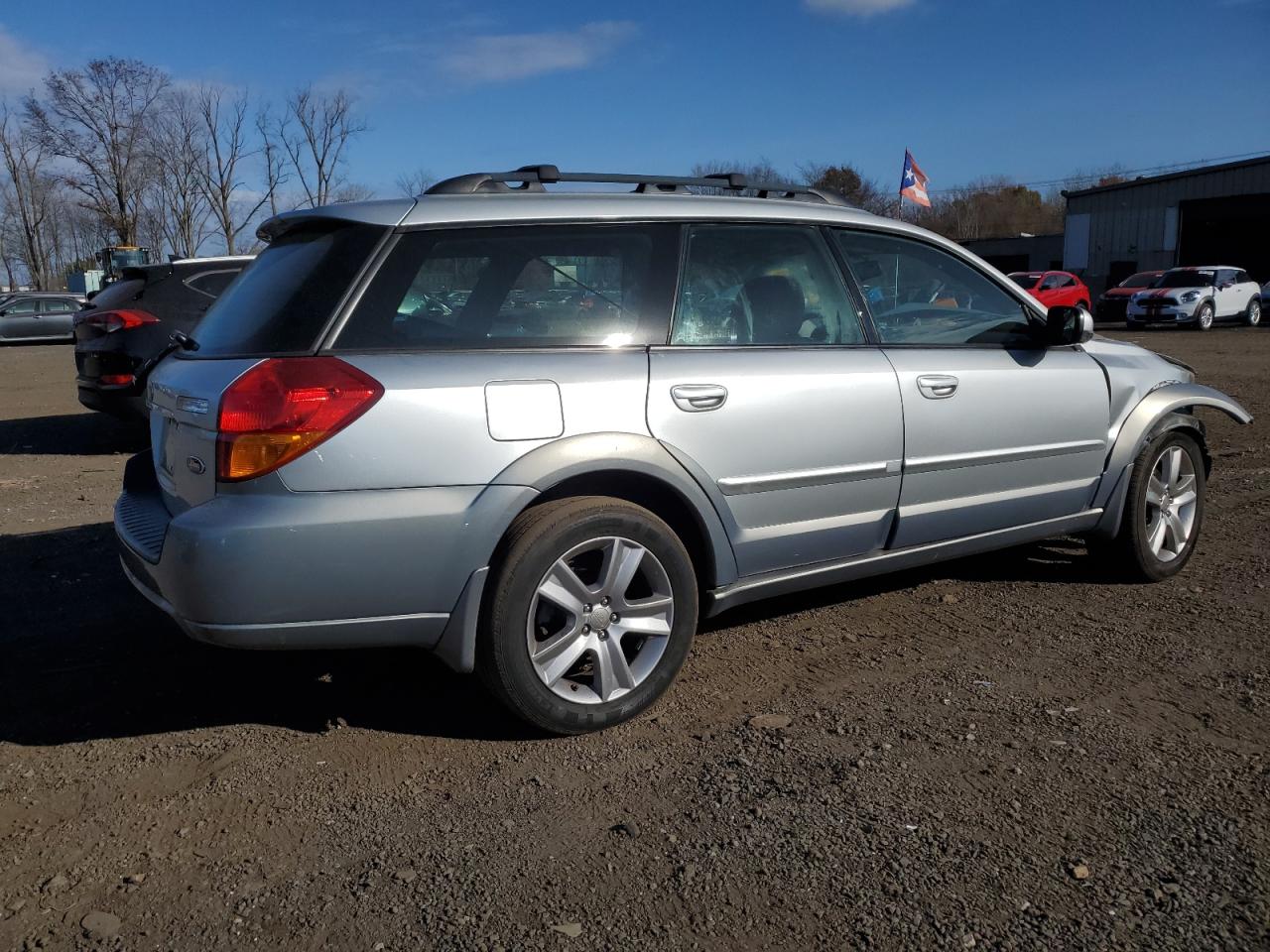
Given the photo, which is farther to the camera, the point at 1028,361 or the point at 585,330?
the point at 1028,361

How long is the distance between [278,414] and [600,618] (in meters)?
1.17

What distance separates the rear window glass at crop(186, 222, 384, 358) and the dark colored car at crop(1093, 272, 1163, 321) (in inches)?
1178

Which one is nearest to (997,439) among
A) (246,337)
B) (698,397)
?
(698,397)

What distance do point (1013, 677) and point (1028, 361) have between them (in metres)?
1.43

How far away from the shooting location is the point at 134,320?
8.45 meters

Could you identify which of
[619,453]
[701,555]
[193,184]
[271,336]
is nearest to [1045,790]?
[701,555]

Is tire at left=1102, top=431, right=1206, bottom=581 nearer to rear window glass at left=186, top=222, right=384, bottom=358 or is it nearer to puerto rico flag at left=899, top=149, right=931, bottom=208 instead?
rear window glass at left=186, top=222, right=384, bottom=358

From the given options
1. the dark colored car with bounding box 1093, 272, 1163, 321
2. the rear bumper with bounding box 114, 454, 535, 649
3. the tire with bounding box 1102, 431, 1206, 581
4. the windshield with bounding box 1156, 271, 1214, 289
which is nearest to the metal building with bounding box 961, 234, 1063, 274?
the dark colored car with bounding box 1093, 272, 1163, 321

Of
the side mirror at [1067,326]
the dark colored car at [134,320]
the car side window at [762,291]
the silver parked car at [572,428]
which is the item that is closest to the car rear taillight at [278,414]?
the silver parked car at [572,428]

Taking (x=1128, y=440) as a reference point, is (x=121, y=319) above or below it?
above

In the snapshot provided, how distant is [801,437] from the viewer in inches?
149

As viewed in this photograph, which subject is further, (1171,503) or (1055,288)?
(1055,288)

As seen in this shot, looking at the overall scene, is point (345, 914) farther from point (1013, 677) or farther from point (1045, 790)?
point (1013, 677)

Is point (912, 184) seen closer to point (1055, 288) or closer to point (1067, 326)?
point (1055, 288)
